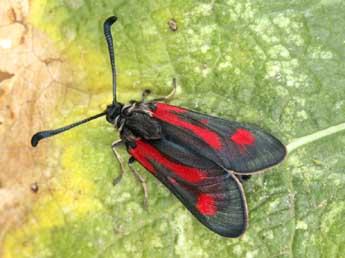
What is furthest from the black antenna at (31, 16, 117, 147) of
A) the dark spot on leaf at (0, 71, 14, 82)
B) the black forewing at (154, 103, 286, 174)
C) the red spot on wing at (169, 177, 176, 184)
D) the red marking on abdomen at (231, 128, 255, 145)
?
the red marking on abdomen at (231, 128, 255, 145)

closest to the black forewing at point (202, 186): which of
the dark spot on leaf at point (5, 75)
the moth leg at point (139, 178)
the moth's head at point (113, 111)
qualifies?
the moth leg at point (139, 178)

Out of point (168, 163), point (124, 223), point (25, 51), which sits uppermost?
point (25, 51)

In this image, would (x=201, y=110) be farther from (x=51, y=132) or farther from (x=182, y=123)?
(x=51, y=132)

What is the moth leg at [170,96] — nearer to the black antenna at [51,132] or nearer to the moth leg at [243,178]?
the black antenna at [51,132]

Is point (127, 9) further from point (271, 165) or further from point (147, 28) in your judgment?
point (271, 165)

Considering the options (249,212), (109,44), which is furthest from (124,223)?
(109,44)

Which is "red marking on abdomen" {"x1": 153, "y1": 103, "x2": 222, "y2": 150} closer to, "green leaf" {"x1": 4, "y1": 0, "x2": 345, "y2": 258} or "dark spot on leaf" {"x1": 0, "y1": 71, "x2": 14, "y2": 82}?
"green leaf" {"x1": 4, "y1": 0, "x2": 345, "y2": 258}

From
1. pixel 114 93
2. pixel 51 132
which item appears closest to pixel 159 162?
pixel 114 93
